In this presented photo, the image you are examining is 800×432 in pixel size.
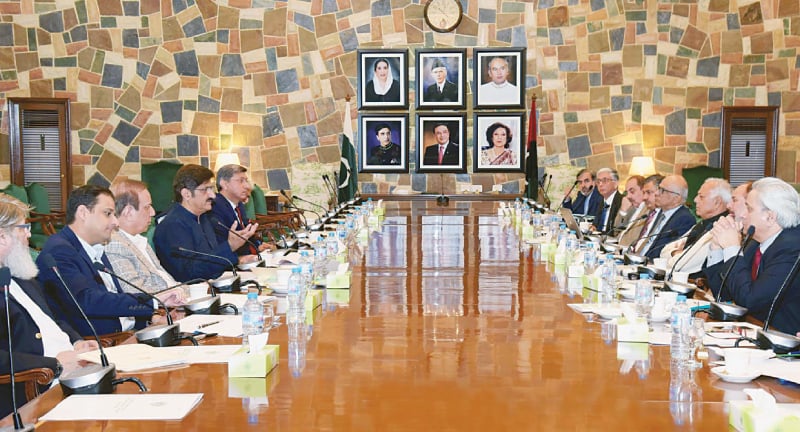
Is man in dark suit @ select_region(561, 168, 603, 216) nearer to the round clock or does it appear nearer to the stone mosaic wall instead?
the stone mosaic wall

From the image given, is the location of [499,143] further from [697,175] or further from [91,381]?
[91,381]

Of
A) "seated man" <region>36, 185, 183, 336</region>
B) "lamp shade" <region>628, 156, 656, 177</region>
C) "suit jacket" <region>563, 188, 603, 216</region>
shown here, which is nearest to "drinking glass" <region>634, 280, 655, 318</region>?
"seated man" <region>36, 185, 183, 336</region>

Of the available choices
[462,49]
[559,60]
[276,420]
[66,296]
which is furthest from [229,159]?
[276,420]

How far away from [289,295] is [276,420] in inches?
42.8

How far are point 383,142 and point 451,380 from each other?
831cm

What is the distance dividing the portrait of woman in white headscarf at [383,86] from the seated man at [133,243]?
6.29 m

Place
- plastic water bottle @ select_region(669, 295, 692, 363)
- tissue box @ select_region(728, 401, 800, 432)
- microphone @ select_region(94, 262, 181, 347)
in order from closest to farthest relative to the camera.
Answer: tissue box @ select_region(728, 401, 800, 432)
plastic water bottle @ select_region(669, 295, 692, 363)
microphone @ select_region(94, 262, 181, 347)

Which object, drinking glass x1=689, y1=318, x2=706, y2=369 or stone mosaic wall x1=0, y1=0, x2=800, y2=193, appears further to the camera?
stone mosaic wall x1=0, y1=0, x2=800, y2=193

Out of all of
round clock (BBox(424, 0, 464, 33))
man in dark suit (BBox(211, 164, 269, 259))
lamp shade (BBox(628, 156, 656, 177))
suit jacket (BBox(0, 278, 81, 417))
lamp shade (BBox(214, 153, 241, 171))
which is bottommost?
suit jacket (BBox(0, 278, 81, 417))

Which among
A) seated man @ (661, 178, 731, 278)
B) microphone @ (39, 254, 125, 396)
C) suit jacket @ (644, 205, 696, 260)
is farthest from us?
suit jacket @ (644, 205, 696, 260)

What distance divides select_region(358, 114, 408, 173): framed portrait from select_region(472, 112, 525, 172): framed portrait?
0.89 meters

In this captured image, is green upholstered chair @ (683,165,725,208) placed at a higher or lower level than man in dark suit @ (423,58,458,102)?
lower

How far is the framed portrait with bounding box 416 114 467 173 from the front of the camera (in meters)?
10.1

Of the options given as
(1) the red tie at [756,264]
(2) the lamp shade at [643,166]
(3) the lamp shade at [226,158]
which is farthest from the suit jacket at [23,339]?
(2) the lamp shade at [643,166]
